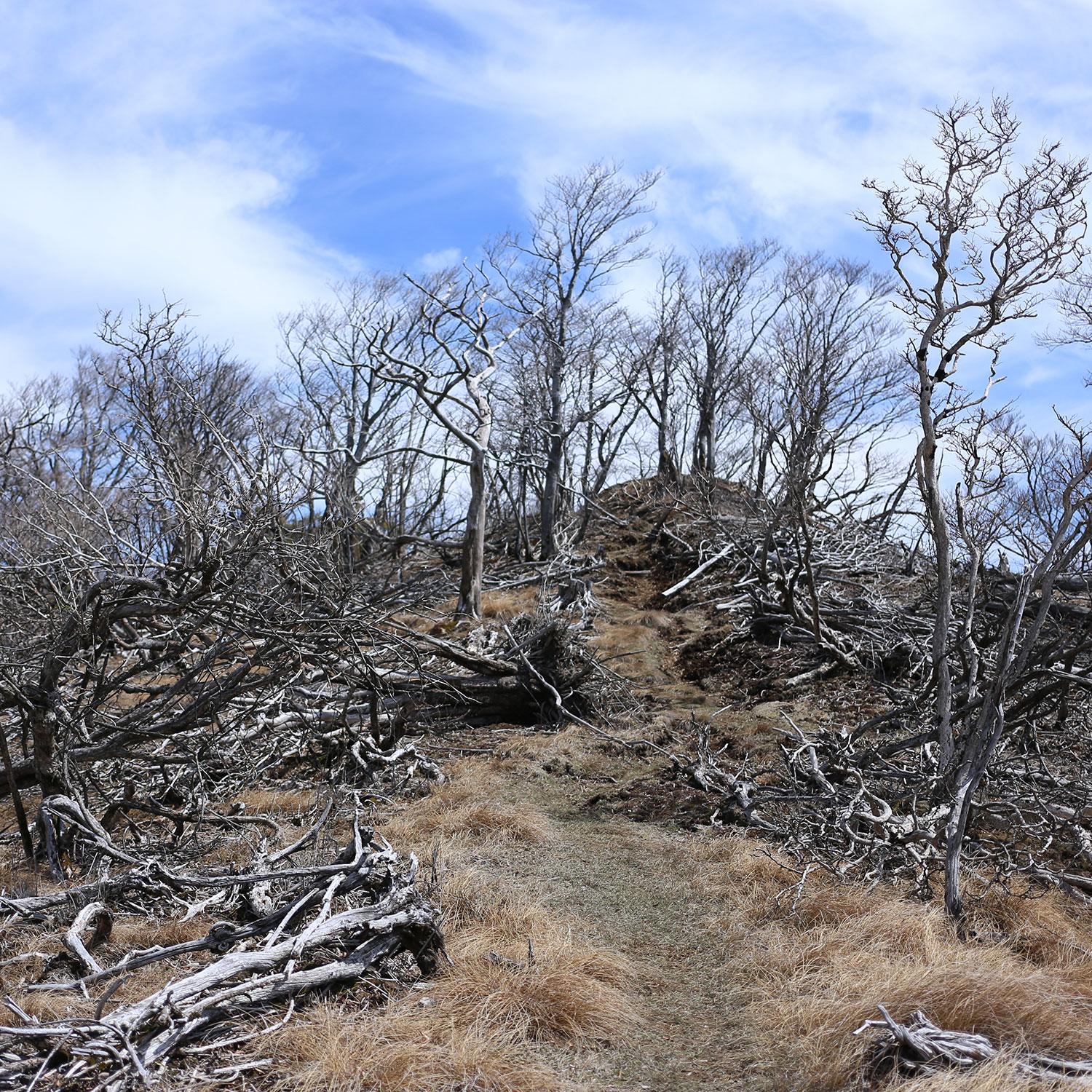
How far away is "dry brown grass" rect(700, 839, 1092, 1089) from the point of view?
3471mm

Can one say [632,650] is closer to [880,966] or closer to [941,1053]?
[880,966]

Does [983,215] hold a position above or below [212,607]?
above

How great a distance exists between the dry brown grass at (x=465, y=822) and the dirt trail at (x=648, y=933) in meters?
0.18

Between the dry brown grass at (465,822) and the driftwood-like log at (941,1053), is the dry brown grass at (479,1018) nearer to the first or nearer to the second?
the driftwood-like log at (941,1053)

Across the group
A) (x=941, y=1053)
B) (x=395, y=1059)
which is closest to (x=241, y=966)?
(x=395, y=1059)

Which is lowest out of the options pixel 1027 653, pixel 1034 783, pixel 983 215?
pixel 1034 783

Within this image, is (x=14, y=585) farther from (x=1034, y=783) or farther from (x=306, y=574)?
(x=1034, y=783)

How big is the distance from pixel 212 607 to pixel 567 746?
4.60m

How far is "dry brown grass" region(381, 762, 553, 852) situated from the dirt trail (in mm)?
184

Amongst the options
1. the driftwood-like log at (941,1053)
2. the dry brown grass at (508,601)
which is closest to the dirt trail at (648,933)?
the driftwood-like log at (941,1053)

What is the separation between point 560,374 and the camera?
2139 centimetres

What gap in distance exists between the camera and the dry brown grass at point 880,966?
137 inches

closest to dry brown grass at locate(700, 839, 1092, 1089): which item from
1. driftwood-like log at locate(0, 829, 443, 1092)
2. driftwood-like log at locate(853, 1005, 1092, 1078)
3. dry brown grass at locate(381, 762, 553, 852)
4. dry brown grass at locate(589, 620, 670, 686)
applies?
driftwood-like log at locate(853, 1005, 1092, 1078)

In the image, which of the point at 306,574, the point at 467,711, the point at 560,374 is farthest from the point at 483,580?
the point at 306,574
